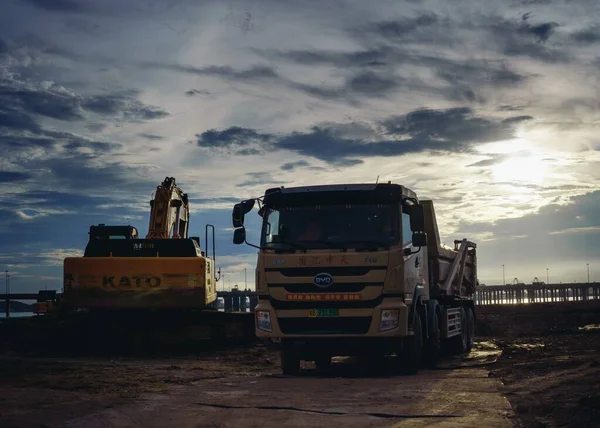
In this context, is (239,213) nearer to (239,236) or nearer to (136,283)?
(239,236)

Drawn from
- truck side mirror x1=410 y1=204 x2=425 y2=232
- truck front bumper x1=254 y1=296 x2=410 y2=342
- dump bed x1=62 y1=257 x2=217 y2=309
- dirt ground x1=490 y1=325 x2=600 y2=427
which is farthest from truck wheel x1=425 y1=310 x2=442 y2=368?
dump bed x1=62 y1=257 x2=217 y2=309

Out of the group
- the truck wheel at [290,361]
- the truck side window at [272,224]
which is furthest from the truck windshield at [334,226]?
the truck wheel at [290,361]

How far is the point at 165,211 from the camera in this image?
24.7m

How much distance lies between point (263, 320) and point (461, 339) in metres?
8.06

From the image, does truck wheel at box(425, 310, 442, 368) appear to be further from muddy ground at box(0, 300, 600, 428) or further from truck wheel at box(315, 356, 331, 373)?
truck wheel at box(315, 356, 331, 373)

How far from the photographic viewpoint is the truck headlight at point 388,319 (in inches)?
595

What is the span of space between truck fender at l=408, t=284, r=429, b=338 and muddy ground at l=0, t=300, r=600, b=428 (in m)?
1.50

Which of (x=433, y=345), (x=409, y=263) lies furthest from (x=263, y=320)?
(x=433, y=345)

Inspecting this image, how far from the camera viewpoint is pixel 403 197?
15648mm

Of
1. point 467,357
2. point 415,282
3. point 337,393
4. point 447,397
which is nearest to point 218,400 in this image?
point 337,393

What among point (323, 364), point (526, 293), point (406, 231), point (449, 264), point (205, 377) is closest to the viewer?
point (406, 231)

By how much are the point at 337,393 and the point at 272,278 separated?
3.39m

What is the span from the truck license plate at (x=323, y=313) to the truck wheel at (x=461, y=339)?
7.06 metres

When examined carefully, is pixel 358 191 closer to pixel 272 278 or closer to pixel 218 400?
pixel 272 278
